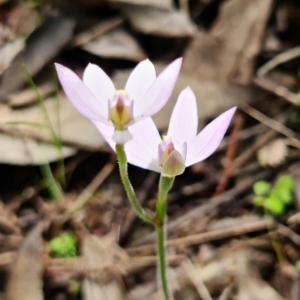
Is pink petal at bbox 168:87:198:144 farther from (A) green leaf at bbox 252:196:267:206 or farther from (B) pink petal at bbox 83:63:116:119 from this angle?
(A) green leaf at bbox 252:196:267:206

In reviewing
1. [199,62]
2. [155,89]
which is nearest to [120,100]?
[155,89]

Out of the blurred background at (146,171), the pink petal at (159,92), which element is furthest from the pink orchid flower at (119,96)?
the blurred background at (146,171)

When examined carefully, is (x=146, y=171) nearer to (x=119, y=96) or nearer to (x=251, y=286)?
(x=251, y=286)

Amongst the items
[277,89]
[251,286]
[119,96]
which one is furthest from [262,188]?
[119,96]

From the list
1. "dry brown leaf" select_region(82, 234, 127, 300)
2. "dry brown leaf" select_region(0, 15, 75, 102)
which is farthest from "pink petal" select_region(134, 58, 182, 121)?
"dry brown leaf" select_region(0, 15, 75, 102)

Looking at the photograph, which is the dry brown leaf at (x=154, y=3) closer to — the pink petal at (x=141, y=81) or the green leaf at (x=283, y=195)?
the green leaf at (x=283, y=195)

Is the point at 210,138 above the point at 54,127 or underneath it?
above
